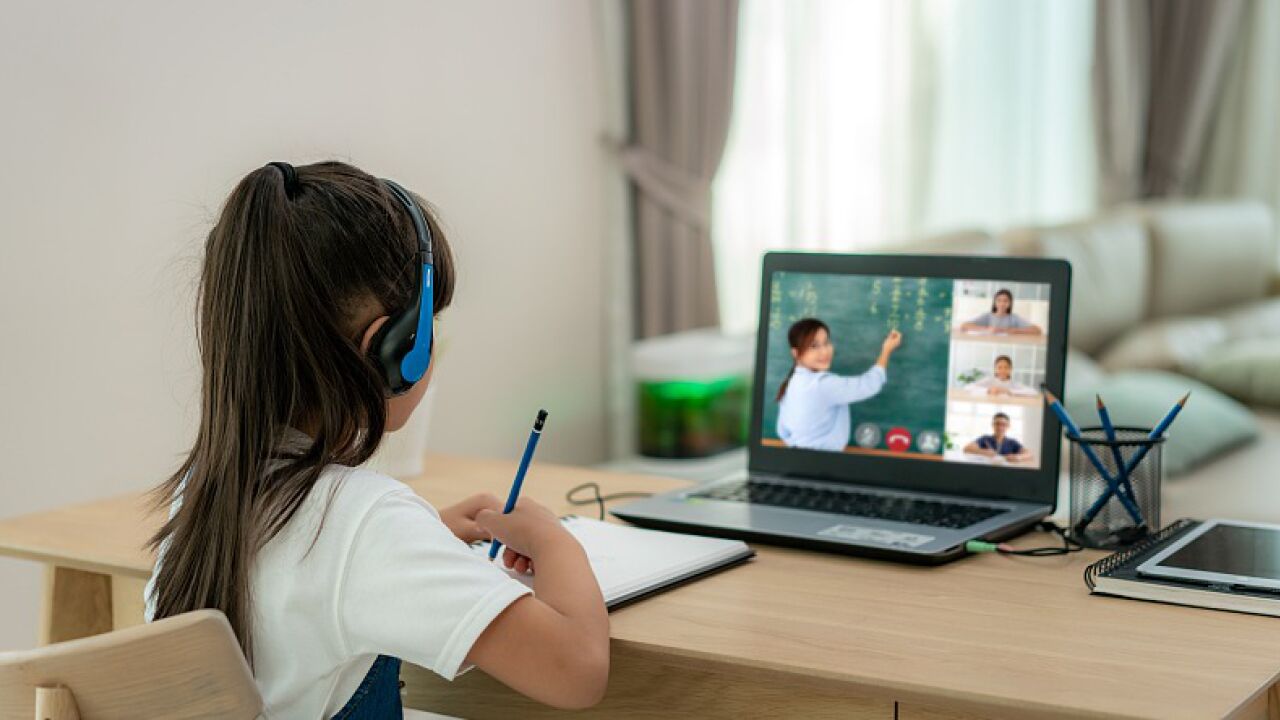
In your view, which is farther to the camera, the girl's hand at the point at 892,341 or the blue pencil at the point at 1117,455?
the girl's hand at the point at 892,341

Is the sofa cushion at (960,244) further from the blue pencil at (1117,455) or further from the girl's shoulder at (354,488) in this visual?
the girl's shoulder at (354,488)

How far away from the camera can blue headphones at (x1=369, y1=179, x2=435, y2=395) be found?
48.5 inches

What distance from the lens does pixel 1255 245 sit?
15.6 ft

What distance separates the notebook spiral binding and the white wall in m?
0.80

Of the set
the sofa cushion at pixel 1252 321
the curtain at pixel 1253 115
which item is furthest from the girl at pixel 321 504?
the curtain at pixel 1253 115

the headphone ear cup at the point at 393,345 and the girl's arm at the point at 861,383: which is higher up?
the headphone ear cup at the point at 393,345

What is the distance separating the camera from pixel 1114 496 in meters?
1.54

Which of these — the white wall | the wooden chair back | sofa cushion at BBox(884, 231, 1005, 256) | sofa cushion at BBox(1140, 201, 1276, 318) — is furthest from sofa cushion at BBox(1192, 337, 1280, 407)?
the wooden chair back

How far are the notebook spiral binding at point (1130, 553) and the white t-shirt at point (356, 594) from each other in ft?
1.86

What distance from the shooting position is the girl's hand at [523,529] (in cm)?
134

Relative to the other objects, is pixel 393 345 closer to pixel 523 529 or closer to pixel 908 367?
pixel 523 529

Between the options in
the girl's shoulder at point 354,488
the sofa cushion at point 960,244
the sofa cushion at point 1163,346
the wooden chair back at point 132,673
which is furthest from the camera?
the sofa cushion at point 1163,346

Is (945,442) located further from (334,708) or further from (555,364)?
(555,364)

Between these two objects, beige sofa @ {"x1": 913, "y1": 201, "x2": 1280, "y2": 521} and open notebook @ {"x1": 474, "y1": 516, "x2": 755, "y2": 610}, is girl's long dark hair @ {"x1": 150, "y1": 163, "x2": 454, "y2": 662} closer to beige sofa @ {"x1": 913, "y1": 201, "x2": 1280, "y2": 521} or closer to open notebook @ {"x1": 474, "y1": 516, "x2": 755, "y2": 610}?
open notebook @ {"x1": 474, "y1": 516, "x2": 755, "y2": 610}
